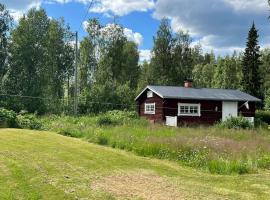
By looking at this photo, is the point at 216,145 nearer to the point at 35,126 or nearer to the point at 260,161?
the point at 260,161

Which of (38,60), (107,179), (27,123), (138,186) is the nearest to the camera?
(138,186)

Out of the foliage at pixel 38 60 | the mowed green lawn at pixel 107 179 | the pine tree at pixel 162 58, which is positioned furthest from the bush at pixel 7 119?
the pine tree at pixel 162 58

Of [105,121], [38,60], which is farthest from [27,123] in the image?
[38,60]

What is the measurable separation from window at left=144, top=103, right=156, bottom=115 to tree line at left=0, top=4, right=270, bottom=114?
7.33 meters

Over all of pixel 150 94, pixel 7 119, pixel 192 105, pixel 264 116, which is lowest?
pixel 7 119

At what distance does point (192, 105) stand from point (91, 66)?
2787cm

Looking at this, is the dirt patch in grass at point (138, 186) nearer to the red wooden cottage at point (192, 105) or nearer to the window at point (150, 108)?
the red wooden cottage at point (192, 105)

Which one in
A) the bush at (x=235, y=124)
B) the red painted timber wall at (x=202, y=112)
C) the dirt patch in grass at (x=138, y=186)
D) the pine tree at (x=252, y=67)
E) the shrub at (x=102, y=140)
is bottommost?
the dirt patch in grass at (x=138, y=186)

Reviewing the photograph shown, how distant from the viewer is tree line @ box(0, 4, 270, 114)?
4828cm

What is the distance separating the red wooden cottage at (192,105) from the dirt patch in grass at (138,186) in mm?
24422

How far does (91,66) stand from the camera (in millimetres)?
61188

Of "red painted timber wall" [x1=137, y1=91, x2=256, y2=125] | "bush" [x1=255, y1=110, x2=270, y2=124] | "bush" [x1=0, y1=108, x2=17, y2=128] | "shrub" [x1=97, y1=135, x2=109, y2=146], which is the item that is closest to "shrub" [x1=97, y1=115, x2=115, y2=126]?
"bush" [x1=0, y1=108, x2=17, y2=128]

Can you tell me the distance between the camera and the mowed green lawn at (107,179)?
865cm

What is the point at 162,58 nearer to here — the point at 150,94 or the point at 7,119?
the point at 150,94
